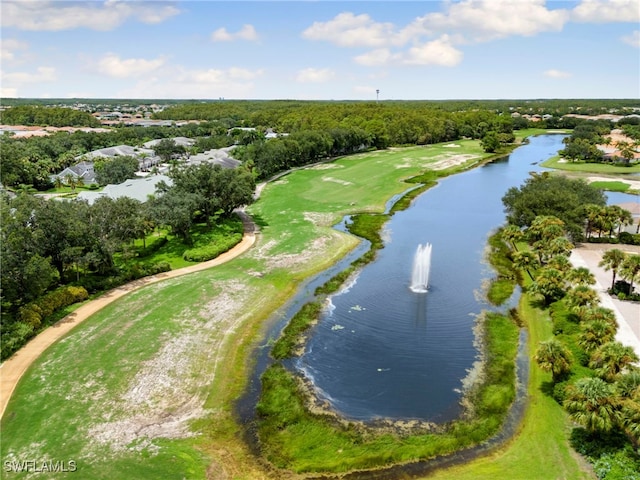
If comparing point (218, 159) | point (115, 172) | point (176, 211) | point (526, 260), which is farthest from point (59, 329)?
point (218, 159)

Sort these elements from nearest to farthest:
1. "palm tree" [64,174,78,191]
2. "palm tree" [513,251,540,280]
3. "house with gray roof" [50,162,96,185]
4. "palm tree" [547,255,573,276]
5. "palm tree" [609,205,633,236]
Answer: "palm tree" [547,255,573,276]
"palm tree" [513,251,540,280]
"palm tree" [609,205,633,236]
"palm tree" [64,174,78,191]
"house with gray roof" [50,162,96,185]

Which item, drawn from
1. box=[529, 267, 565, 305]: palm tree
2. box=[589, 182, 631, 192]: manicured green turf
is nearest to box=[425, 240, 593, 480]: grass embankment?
box=[529, 267, 565, 305]: palm tree

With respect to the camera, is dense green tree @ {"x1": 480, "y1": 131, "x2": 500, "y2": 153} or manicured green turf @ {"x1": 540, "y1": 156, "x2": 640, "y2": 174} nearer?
manicured green turf @ {"x1": 540, "y1": 156, "x2": 640, "y2": 174}

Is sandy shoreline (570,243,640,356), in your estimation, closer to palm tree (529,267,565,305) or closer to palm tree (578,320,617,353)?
palm tree (578,320,617,353)

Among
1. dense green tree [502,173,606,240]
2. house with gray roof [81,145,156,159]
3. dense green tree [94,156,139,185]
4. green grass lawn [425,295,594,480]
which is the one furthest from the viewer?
house with gray roof [81,145,156,159]

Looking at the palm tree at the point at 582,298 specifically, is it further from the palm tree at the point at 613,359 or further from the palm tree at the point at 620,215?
the palm tree at the point at 620,215

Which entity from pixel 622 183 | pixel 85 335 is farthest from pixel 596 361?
pixel 622 183

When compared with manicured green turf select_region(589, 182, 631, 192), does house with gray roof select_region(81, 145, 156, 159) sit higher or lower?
higher

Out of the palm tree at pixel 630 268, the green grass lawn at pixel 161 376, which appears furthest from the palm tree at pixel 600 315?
the green grass lawn at pixel 161 376
